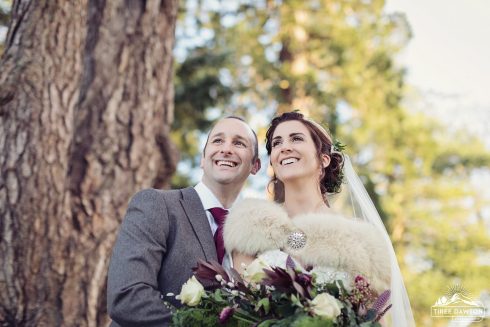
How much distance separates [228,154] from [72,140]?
1.32 meters

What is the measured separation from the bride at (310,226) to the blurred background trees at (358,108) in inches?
74.7

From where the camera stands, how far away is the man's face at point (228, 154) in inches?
140

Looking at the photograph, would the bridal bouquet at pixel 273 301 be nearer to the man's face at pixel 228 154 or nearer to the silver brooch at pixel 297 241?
the silver brooch at pixel 297 241

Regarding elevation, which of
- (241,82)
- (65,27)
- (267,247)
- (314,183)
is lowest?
(267,247)

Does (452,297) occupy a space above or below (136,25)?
below

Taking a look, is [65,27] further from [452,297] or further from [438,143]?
[438,143]

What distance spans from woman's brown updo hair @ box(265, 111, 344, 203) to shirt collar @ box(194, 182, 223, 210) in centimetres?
43

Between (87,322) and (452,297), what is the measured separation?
2.94m

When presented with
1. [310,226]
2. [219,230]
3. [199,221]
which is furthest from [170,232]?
[310,226]

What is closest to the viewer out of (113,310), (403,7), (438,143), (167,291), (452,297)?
(113,310)

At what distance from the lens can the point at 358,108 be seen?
13.4m

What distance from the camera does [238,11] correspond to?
474 inches

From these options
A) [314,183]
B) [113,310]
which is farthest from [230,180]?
[113,310]

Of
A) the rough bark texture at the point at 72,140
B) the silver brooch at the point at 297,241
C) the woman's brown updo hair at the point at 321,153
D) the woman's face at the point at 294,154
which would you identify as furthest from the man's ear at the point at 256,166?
the rough bark texture at the point at 72,140
